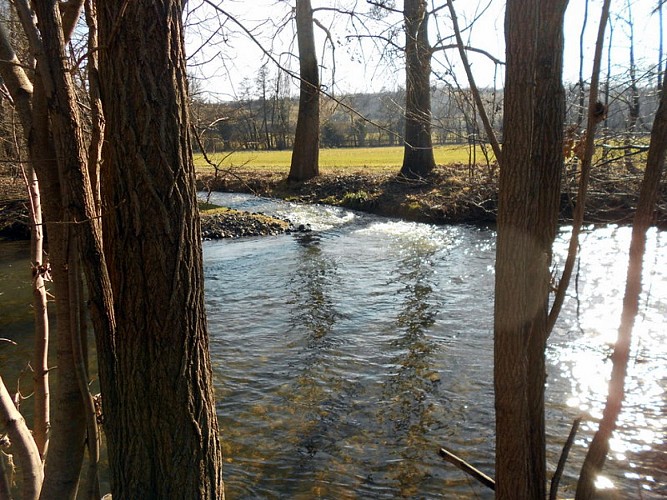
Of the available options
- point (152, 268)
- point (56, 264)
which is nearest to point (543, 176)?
point (152, 268)

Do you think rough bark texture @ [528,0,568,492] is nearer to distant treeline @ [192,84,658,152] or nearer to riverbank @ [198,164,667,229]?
distant treeline @ [192,84,658,152]

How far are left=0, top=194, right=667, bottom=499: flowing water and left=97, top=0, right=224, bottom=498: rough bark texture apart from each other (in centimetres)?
187

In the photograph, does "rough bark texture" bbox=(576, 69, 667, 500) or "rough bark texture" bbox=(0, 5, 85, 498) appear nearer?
"rough bark texture" bbox=(576, 69, 667, 500)

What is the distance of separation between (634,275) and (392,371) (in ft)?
15.7

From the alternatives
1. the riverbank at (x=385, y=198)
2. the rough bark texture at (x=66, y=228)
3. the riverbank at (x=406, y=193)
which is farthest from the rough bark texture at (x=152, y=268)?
the riverbank at (x=406, y=193)

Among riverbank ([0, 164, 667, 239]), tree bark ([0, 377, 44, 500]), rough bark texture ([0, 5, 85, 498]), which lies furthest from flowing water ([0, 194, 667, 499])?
riverbank ([0, 164, 667, 239])

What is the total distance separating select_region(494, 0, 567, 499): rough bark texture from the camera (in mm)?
2307

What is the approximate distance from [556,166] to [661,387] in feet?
15.9

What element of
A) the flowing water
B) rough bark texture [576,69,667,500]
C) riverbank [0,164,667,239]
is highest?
rough bark texture [576,69,667,500]

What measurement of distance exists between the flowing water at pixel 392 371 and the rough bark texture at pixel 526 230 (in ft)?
1.20

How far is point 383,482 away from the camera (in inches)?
188

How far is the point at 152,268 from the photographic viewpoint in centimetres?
252

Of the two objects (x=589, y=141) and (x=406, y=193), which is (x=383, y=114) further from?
(x=406, y=193)

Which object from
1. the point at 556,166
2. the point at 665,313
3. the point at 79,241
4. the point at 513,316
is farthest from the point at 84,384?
the point at 665,313
